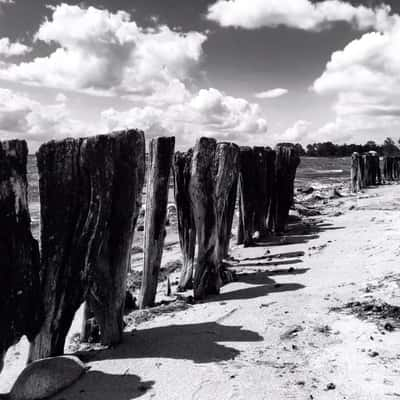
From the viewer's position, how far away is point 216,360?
387 centimetres

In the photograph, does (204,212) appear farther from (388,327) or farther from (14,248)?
(14,248)

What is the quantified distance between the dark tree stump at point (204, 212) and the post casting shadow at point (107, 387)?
8.53 feet

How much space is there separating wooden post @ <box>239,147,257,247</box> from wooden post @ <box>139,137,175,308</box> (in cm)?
506

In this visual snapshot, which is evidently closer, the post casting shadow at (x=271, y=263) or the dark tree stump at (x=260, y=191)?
the post casting shadow at (x=271, y=263)

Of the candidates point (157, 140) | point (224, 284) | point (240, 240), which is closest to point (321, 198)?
point (240, 240)

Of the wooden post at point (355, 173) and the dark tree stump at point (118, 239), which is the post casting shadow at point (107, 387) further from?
the wooden post at point (355, 173)

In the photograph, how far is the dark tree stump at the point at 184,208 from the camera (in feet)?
21.7

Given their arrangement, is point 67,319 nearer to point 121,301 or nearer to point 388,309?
point 121,301

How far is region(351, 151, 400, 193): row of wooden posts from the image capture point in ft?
84.8

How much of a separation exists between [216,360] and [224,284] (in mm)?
3200

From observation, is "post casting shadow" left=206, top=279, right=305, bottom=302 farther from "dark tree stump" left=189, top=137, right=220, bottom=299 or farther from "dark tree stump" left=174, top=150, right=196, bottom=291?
"dark tree stump" left=174, top=150, right=196, bottom=291

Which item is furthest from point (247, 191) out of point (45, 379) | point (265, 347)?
point (45, 379)

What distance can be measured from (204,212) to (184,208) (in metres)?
0.49

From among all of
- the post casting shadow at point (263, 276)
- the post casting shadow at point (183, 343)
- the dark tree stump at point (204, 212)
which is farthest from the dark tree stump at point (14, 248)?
the post casting shadow at point (263, 276)
